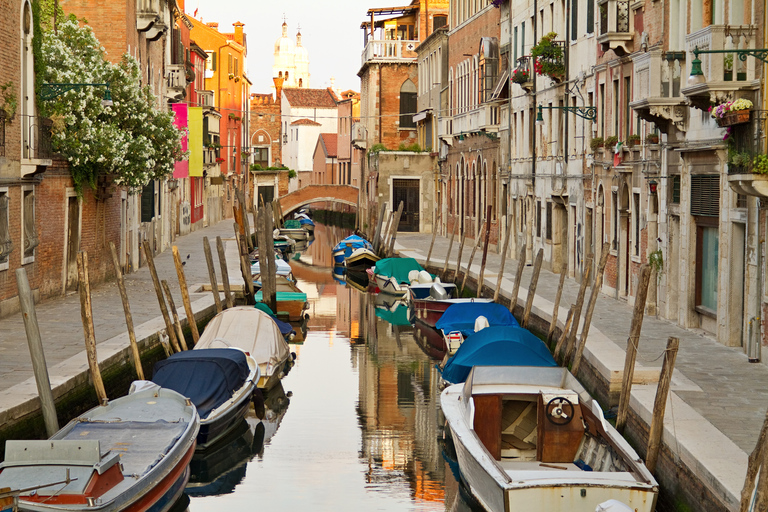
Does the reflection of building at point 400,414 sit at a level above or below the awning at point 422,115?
below

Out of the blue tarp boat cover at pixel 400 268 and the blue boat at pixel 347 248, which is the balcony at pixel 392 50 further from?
the blue tarp boat cover at pixel 400 268

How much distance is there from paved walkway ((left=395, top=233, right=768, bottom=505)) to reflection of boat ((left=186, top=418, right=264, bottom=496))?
170 inches

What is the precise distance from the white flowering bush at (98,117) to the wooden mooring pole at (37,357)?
917cm

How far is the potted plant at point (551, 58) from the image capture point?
2438cm

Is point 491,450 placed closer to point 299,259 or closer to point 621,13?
point 621,13

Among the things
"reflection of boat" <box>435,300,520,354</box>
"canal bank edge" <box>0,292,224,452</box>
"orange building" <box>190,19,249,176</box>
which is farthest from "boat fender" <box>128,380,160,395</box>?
"orange building" <box>190,19,249,176</box>

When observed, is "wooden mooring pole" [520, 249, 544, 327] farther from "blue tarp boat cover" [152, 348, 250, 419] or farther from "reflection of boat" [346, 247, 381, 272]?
"reflection of boat" [346, 247, 381, 272]

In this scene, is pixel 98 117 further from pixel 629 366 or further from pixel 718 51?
pixel 629 366

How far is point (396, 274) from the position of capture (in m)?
28.5

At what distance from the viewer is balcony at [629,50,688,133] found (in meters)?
15.7

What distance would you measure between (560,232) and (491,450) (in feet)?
50.2

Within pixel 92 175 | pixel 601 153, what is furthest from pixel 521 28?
pixel 92 175

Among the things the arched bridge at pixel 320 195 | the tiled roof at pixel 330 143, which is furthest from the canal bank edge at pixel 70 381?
the tiled roof at pixel 330 143

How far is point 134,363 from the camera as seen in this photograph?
45.7ft
